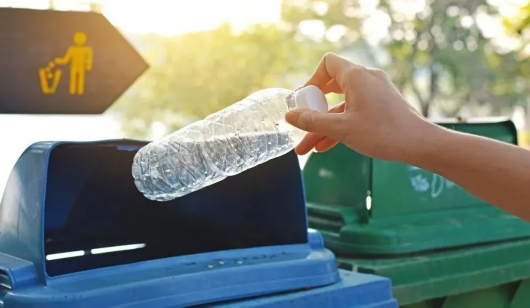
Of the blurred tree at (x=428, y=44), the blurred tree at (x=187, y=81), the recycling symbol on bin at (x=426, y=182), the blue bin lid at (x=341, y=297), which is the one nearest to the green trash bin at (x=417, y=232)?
the recycling symbol on bin at (x=426, y=182)

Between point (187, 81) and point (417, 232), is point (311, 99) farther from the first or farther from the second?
point (187, 81)

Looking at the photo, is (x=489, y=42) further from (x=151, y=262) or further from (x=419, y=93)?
(x=151, y=262)

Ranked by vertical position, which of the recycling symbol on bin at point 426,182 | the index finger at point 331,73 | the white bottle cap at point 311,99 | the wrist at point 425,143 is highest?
the index finger at point 331,73

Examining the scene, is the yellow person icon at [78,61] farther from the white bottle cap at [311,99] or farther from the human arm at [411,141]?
the human arm at [411,141]

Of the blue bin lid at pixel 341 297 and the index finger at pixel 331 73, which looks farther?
the blue bin lid at pixel 341 297

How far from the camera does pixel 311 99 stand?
4.08 ft

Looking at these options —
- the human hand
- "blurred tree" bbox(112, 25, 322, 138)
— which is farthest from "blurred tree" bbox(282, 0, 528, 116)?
the human hand

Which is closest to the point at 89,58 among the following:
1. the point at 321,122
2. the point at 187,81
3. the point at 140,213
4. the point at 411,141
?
the point at 140,213

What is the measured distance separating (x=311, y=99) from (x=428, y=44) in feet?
17.2

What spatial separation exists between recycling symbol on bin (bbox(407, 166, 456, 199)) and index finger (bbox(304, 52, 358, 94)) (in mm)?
975

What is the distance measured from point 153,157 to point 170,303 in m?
0.39

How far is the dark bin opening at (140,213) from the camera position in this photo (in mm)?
1504

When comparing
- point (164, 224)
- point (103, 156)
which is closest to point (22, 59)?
point (103, 156)

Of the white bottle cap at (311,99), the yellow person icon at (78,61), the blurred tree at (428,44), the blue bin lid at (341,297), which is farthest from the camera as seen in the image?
the blurred tree at (428,44)
